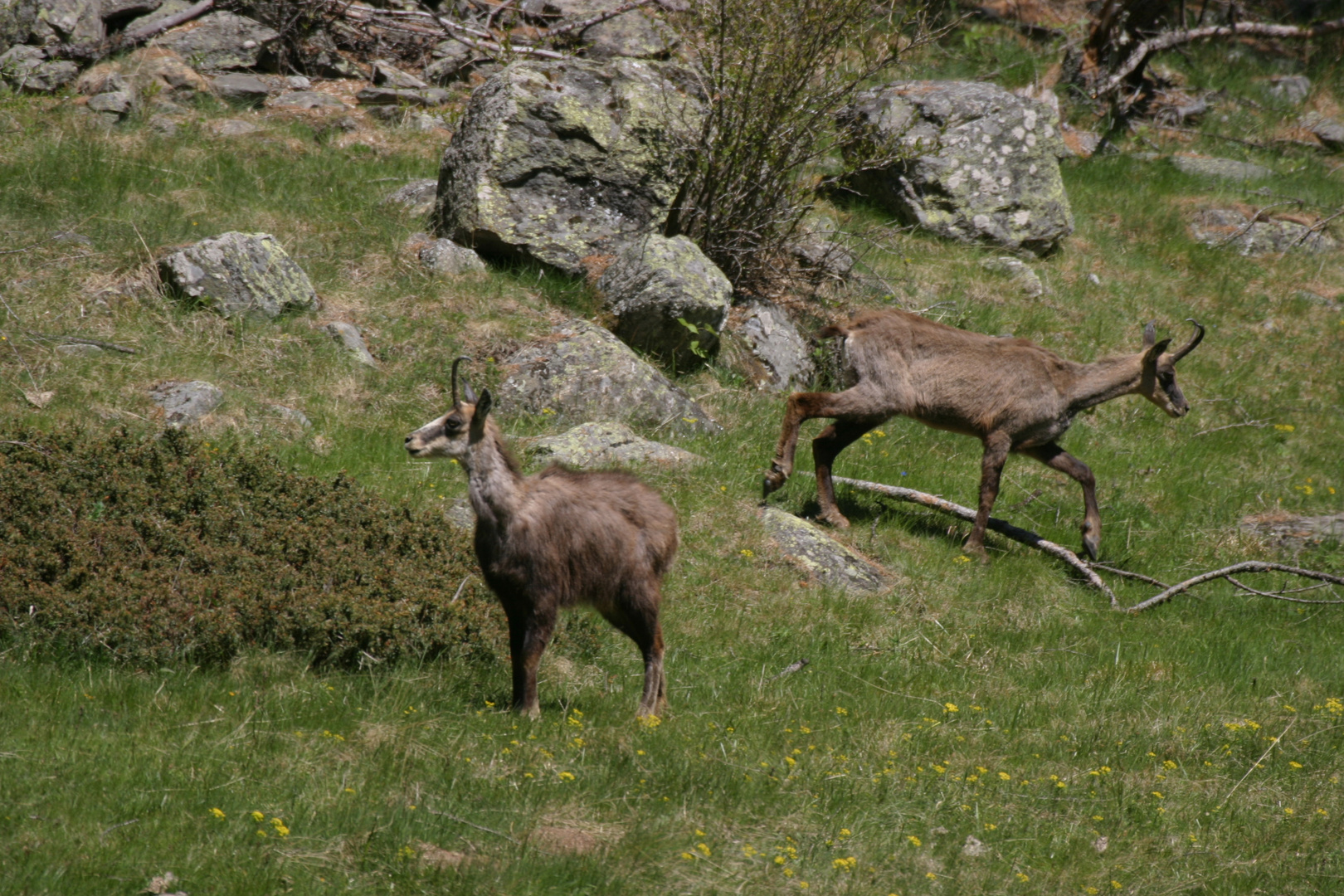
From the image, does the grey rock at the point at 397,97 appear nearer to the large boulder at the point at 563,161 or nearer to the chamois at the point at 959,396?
the large boulder at the point at 563,161

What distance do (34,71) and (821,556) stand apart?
35.9ft

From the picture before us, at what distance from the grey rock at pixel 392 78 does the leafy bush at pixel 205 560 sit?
8.89m

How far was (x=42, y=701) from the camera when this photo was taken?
17.5ft

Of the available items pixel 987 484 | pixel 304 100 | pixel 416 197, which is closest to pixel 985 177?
pixel 987 484

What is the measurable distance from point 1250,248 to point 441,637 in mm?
14386

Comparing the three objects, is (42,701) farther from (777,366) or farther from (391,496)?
(777,366)

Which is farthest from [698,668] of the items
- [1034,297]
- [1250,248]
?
[1250,248]

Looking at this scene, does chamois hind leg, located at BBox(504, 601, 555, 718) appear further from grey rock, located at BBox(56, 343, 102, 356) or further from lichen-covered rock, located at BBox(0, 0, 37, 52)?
lichen-covered rock, located at BBox(0, 0, 37, 52)

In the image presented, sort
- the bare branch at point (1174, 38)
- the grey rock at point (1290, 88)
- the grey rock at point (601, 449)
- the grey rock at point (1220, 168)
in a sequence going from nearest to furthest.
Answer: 1. the grey rock at point (601, 449)
2. the grey rock at point (1220, 168)
3. the bare branch at point (1174, 38)
4. the grey rock at point (1290, 88)

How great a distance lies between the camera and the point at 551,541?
5859 millimetres

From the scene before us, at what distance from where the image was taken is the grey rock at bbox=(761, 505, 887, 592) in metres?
8.75

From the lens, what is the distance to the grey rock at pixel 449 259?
11.4m

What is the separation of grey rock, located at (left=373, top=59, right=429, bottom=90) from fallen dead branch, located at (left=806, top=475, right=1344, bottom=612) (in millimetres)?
8577

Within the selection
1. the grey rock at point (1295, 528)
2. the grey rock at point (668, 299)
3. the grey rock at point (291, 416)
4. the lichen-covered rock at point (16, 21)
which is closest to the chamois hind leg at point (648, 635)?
the grey rock at point (291, 416)
